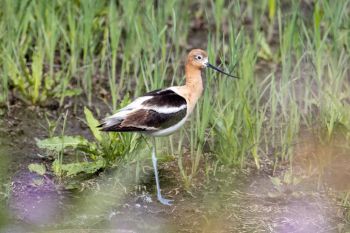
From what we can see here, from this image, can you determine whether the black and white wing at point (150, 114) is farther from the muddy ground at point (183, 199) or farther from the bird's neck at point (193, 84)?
the muddy ground at point (183, 199)

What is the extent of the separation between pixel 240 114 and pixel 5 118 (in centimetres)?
175

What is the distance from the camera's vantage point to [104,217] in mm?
4965

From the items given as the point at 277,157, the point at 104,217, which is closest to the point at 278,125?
the point at 277,157

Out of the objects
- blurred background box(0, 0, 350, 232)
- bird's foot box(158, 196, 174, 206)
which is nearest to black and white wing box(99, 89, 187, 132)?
blurred background box(0, 0, 350, 232)

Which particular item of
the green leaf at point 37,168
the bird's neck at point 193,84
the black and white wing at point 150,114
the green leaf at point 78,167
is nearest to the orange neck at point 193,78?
the bird's neck at point 193,84

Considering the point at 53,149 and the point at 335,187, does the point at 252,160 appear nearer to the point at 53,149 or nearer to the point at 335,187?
the point at 335,187

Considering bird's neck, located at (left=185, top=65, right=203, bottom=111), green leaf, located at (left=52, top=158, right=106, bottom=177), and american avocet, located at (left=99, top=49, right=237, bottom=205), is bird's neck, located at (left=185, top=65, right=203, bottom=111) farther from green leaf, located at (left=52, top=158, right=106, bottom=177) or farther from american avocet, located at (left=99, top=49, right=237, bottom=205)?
green leaf, located at (left=52, top=158, right=106, bottom=177)

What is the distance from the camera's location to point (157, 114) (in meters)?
5.05

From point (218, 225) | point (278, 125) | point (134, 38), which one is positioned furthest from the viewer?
point (134, 38)

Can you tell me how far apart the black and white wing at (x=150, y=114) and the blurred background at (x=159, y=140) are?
0.89 feet

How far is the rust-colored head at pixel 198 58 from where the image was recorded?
531 centimetres

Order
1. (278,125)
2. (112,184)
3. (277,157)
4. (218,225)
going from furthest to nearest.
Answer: (278,125)
(277,157)
(112,184)
(218,225)

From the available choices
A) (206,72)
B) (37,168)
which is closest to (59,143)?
(37,168)

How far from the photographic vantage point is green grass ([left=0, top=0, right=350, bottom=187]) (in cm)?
559
